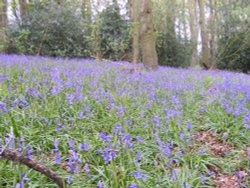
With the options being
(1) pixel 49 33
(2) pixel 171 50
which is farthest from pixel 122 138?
(2) pixel 171 50

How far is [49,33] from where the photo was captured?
1474 centimetres

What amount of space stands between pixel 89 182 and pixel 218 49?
17.5 metres

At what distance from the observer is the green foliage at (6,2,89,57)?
14.3m

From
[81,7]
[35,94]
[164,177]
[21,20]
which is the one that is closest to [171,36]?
[81,7]

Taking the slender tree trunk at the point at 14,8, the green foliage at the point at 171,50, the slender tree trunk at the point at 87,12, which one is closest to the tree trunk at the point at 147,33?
the green foliage at the point at 171,50

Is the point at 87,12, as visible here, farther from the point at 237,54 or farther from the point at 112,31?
the point at 237,54

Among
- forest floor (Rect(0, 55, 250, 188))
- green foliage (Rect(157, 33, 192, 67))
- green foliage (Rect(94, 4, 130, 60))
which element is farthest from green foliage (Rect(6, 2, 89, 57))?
A: forest floor (Rect(0, 55, 250, 188))

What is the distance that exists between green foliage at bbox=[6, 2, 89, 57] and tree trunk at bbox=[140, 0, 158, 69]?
490 cm

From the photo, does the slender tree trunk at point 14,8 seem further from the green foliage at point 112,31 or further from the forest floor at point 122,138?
the forest floor at point 122,138

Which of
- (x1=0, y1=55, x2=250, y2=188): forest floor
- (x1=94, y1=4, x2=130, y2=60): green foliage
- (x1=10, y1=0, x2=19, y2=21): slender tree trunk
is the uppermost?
(x1=10, y1=0, x2=19, y2=21): slender tree trunk

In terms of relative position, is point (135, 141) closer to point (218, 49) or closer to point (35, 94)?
point (35, 94)

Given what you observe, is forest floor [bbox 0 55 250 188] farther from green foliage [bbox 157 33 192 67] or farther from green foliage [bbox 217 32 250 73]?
green foliage [bbox 217 32 250 73]

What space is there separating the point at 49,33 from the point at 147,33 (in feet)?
21.8

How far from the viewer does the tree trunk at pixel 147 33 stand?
10.0 metres
